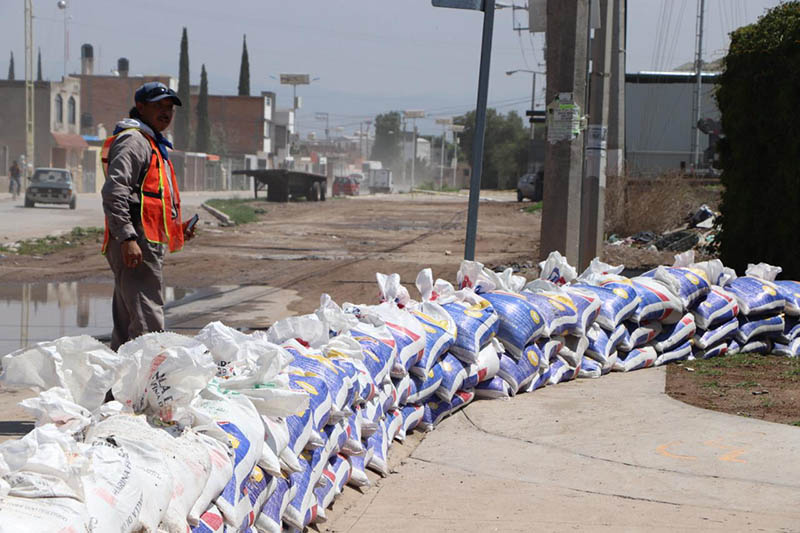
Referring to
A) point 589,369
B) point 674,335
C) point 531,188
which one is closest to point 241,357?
point 589,369

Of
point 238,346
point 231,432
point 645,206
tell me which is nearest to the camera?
point 231,432

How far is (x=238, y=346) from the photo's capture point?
3.89 m

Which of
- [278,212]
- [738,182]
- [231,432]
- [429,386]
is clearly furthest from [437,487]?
[278,212]

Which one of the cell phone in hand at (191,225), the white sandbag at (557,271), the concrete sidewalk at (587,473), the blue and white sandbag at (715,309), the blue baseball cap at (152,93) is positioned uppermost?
the blue baseball cap at (152,93)

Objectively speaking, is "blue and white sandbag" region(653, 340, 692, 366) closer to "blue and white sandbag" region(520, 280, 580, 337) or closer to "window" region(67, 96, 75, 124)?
"blue and white sandbag" region(520, 280, 580, 337)

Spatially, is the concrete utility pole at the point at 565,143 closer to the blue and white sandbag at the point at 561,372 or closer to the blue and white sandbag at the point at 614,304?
the blue and white sandbag at the point at 614,304

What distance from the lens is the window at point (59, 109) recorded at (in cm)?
6538

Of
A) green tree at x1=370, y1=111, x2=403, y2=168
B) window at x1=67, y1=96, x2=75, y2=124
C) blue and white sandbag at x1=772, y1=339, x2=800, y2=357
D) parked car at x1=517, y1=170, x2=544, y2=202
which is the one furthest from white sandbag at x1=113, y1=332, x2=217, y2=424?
green tree at x1=370, y1=111, x2=403, y2=168

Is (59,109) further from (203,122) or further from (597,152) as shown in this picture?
(597,152)

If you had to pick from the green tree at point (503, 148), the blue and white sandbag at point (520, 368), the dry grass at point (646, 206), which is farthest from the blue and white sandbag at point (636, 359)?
the green tree at point (503, 148)

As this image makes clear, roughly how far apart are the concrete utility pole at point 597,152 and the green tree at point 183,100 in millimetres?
73176

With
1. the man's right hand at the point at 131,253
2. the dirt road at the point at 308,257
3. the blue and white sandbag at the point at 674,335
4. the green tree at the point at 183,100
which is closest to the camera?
the man's right hand at the point at 131,253

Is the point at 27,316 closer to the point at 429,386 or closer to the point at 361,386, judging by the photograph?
the point at 429,386

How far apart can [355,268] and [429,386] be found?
9547 mm
